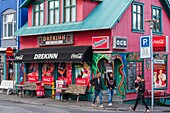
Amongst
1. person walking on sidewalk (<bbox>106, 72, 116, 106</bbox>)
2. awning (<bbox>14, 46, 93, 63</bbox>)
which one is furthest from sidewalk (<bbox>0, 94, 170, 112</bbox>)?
awning (<bbox>14, 46, 93, 63</bbox>)

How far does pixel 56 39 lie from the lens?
25.3 m

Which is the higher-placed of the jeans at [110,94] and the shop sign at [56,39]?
the shop sign at [56,39]

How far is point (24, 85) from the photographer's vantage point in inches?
1033

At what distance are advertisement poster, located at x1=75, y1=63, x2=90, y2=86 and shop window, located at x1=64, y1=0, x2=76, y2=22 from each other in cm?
311

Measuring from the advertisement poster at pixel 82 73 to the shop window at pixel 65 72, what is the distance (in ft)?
2.03

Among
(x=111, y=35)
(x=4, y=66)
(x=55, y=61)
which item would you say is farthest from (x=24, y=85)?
(x=111, y=35)

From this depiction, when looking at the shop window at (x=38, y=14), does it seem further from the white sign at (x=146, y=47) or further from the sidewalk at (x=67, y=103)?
the white sign at (x=146, y=47)

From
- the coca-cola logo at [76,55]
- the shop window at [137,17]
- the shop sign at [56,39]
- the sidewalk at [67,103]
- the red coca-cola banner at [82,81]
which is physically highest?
the shop window at [137,17]

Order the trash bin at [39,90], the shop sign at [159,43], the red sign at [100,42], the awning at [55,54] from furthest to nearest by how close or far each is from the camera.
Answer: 1. the trash bin at [39,90]
2. the awning at [55,54]
3. the red sign at [100,42]
4. the shop sign at [159,43]

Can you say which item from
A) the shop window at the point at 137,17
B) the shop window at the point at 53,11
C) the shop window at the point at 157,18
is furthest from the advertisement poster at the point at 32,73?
the shop window at the point at 157,18

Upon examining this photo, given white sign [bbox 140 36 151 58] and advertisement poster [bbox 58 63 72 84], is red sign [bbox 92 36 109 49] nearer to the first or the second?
white sign [bbox 140 36 151 58]

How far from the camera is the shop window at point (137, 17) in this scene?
2412 cm

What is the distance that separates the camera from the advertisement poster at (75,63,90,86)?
927 inches

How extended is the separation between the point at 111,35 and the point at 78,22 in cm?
283
